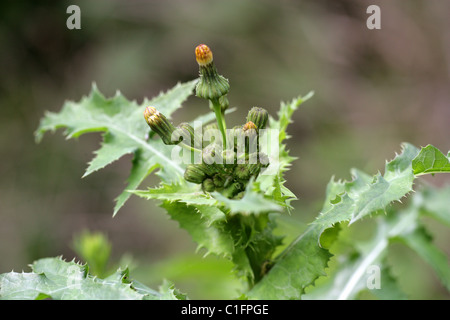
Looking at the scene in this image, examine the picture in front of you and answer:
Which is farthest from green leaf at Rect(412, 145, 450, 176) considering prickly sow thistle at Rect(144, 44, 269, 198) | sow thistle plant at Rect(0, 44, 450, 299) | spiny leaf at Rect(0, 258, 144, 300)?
spiny leaf at Rect(0, 258, 144, 300)

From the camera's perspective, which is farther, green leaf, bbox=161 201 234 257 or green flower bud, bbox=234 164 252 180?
green leaf, bbox=161 201 234 257

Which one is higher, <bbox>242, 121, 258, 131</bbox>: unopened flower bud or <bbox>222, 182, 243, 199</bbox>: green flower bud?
<bbox>242, 121, 258, 131</bbox>: unopened flower bud

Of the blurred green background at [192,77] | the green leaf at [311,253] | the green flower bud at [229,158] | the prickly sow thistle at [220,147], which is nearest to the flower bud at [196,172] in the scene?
the prickly sow thistle at [220,147]

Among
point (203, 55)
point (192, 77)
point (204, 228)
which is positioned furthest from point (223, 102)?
point (192, 77)

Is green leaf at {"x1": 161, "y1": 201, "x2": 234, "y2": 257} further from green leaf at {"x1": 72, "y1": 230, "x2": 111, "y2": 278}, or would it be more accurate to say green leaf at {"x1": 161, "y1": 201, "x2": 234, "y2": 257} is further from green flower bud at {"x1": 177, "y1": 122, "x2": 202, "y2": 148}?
green leaf at {"x1": 72, "y1": 230, "x2": 111, "y2": 278}

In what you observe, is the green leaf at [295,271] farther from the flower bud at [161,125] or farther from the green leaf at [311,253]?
the flower bud at [161,125]
